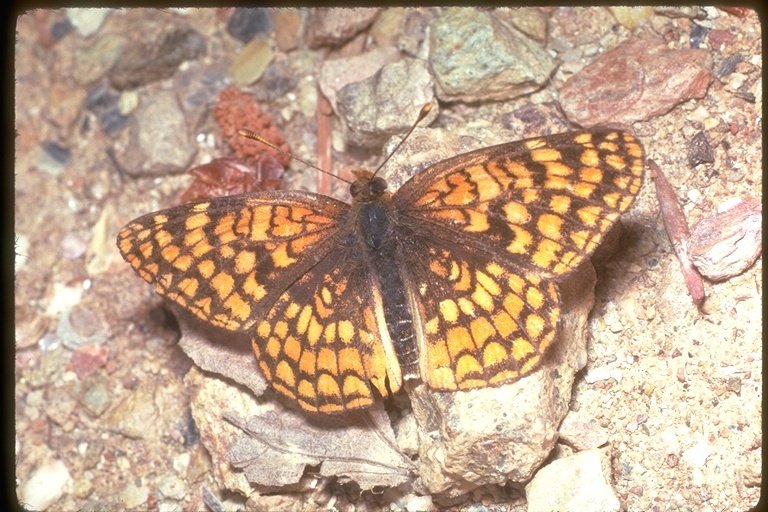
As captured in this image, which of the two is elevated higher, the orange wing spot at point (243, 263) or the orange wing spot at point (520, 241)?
the orange wing spot at point (243, 263)

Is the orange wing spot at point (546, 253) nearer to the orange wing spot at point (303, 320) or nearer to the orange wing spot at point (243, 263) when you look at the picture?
the orange wing spot at point (303, 320)

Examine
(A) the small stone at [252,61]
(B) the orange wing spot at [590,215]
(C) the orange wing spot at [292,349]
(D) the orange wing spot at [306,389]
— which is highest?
(A) the small stone at [252,61]

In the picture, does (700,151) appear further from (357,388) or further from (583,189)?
(357,388)

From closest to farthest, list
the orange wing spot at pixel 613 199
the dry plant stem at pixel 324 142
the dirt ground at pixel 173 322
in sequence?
the orange wing spot at pixel 613 199
the dirt ground at pixel 173 322
the dry plant stem at pixel 324 142

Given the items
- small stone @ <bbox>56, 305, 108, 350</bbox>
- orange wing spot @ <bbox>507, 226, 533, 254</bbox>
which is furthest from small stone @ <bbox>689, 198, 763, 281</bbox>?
small stone @ <bbox>56, 305, 108, 350</bbox>

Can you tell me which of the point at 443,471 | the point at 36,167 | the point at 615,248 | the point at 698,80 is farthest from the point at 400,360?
the point at 36,167

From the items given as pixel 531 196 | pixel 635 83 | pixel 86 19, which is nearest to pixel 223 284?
pixel 531 196

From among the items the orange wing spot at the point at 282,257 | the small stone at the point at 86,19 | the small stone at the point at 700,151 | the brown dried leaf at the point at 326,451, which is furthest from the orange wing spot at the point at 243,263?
the small stone at the point at 86,19

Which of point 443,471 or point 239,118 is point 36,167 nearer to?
point 239,118
